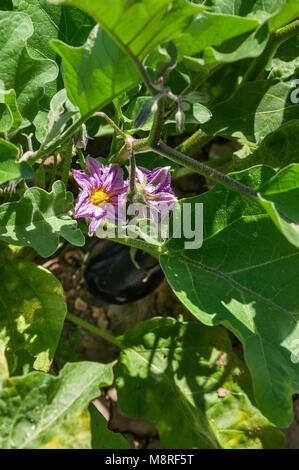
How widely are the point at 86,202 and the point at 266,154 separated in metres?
0.52

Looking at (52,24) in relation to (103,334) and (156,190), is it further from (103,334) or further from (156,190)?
(103,334)

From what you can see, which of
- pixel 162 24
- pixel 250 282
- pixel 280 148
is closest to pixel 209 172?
pixel 162 24

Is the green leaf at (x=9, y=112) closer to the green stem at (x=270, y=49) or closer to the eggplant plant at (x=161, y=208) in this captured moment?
the eggplant plant at (x=161, y=208)

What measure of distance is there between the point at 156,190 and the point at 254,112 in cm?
43

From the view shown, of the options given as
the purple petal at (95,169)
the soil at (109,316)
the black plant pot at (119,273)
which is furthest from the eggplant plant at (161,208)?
the soil at (109,316)

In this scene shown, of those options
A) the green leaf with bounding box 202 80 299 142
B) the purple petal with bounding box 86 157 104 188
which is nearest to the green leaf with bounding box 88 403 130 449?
the purple petal with bounding box 86 157 104 188

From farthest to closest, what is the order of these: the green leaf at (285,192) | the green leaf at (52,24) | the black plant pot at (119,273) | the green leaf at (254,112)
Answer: the black plant pot at (119,273)
the green leaf at (254,112)
the green leaf at (52,24)
the green leaf at (285,192)

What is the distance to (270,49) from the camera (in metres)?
1.30

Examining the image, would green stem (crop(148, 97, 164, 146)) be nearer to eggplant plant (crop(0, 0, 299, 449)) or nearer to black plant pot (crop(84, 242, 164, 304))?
eggplant plant (crop(0, 0, 299, 449))

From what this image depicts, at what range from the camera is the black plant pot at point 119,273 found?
5.65 ft

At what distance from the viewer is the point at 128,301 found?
6.00ft

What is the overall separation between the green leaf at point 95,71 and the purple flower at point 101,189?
0.17 metres

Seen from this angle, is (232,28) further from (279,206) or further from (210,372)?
(210,372)

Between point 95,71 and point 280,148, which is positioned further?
point 280,148
